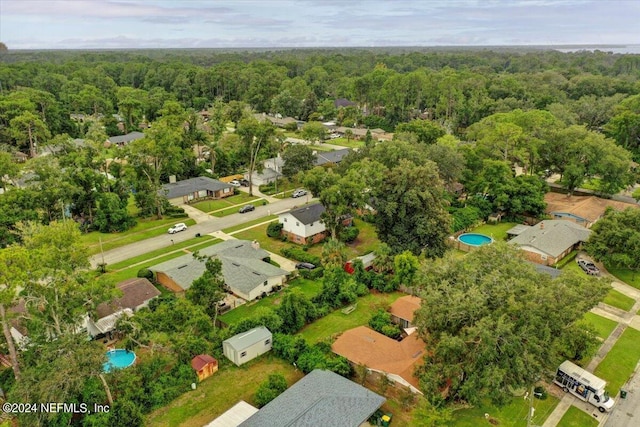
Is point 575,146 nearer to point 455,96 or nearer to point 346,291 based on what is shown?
point 346,291

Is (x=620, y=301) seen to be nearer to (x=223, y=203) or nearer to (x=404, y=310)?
(x=404, y=310)

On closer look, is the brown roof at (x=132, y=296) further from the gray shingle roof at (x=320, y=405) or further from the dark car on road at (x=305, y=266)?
the gray shingle roof at (x=320, y=405)

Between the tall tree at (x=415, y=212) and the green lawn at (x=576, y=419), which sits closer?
the green lawn at (x=576, y=419)

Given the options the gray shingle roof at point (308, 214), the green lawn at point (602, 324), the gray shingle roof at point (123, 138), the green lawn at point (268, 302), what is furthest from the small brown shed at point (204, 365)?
the gray shingle roof at point (123, 138)

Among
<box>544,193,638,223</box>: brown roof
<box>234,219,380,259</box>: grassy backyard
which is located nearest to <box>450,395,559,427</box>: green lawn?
<box>234,219,380,259</box>: grassy backyard

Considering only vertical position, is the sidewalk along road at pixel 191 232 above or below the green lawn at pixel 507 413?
below
